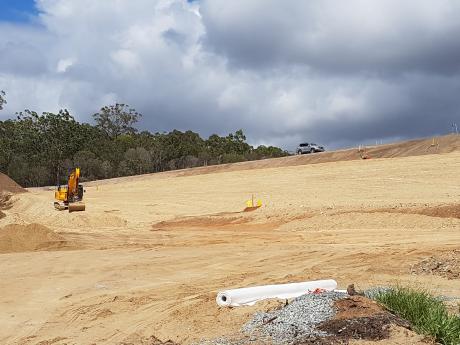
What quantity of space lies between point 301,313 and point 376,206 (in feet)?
66.0

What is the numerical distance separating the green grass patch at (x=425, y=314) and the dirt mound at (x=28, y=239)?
41.2 ft

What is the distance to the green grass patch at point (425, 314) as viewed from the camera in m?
6.18

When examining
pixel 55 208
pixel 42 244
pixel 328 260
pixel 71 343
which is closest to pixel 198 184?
pixel 55 208

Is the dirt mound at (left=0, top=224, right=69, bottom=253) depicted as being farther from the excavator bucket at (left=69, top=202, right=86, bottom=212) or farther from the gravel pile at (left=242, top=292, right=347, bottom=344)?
the gravel pile at (left=242, top=292, right=347, bottom=344)

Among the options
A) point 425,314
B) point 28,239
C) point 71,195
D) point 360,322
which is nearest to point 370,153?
point 71,195

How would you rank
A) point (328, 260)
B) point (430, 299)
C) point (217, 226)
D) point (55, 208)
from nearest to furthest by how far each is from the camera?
point (430, 299), point (328, 260), point (217, 226), point (55, 208)

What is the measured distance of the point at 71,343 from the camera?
26.2 ft

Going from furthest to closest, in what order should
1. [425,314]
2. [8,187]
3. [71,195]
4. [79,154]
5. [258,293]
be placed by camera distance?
[79,154], [8,187], [71,195], [258,293], [425,314]

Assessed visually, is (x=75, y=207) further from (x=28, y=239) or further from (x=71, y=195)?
(x=28, y=239)

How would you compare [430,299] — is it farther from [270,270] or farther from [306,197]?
[306,197]

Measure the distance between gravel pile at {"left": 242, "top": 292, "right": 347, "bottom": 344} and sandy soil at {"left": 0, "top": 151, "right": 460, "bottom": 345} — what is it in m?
0.53

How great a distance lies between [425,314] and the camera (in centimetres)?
667

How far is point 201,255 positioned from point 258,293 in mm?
7265

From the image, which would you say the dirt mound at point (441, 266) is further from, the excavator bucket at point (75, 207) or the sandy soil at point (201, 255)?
the excavator bucket at point (75, 207)
